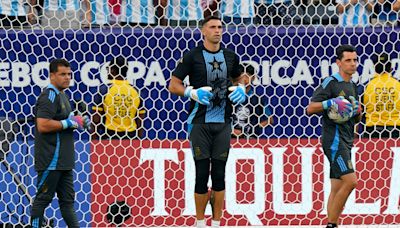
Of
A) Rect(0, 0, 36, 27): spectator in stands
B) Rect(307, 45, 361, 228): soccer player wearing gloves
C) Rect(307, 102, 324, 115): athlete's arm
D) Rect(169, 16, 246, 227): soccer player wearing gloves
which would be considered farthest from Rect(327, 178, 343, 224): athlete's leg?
Rect(0, 0, 36, 27): spectator in stands

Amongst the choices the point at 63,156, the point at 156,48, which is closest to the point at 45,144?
the point at 63,156

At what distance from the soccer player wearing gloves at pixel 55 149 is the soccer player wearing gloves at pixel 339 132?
2012mm

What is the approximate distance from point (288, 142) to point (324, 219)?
2.71 feet

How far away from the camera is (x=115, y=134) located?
1011 cm

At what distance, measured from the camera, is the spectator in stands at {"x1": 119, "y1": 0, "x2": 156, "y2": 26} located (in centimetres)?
1074

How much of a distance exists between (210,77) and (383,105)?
293 cm

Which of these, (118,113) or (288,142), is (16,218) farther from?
(288,142)

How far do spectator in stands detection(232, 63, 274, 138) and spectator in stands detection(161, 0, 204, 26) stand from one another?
79 centimetres

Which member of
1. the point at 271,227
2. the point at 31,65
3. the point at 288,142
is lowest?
the point at 271,227

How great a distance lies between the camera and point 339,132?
27.7 feet

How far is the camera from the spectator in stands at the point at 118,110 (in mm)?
10242

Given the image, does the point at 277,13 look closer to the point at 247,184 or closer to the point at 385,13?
the point at 385,13

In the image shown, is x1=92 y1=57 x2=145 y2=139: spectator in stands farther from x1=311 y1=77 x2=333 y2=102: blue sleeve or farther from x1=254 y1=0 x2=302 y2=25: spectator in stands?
x1=311 y1=77 x2=333 y2=102: blue sleeve

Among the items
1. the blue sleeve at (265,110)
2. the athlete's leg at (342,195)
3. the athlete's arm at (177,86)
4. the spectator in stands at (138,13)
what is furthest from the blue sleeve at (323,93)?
the spectator in stands at (138,13)
